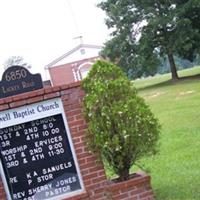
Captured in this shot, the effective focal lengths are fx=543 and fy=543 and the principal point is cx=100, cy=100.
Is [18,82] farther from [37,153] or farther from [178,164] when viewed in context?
[178,164]

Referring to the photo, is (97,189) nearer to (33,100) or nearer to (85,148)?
(85,148)

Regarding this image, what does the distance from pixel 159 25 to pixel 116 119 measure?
37312mm

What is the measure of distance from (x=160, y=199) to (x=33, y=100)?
7.24ft

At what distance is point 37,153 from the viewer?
6582 mm

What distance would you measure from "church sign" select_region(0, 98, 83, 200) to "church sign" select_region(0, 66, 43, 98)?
8.9 inches

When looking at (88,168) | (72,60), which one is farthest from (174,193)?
(72,60)

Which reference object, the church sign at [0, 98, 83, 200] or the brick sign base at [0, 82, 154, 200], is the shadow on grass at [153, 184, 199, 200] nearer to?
the brick sign base at [0, 82, 154, 200]

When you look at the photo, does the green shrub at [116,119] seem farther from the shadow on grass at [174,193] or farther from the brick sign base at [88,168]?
the shadow on grass at [174,193]

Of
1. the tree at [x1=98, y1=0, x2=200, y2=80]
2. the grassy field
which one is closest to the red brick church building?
the tree at [x1=98, y1=0, x2=200, y2=80]

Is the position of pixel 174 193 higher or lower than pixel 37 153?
lower

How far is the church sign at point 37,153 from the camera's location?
6.55m

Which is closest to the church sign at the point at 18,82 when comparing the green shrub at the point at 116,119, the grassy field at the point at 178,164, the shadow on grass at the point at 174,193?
the green shrub at the point at 116,119

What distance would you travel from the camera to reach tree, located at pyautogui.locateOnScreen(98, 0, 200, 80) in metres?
42.5

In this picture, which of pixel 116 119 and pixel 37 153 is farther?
pixel 37 153
